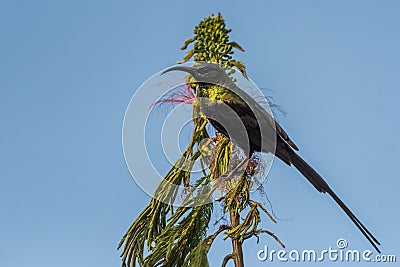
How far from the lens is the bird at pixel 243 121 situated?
348 cm

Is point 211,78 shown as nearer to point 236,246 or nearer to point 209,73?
point 209,73

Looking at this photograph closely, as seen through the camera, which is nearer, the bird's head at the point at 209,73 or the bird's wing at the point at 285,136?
the bird's head at the point at 209,73

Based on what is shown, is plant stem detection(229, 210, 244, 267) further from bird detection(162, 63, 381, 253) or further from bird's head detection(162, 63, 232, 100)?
bird's head detection(162, 63, 232, 100)

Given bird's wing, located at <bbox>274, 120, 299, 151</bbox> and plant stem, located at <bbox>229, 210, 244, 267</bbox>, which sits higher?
bird's wing, located at <bbox>274, 120, 299, 151</bbox>

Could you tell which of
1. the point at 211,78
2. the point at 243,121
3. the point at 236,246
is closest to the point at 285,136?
the point at 243,121

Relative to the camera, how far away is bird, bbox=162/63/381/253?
3477 mm

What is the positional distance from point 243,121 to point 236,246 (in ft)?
2.16

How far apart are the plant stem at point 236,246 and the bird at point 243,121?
34 cm

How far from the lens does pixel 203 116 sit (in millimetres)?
3584

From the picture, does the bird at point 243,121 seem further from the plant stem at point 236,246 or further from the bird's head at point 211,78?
the plant stem at point 236,246

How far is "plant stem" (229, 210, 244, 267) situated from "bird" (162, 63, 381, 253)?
343mm

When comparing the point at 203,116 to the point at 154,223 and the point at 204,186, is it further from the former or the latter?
the point at 154,223

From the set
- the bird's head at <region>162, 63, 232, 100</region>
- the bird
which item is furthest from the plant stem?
the bird's head at <region>162, 63, 232, 100</region>

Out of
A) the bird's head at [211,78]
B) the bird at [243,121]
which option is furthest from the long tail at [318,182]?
the bird's head at [211,78]
